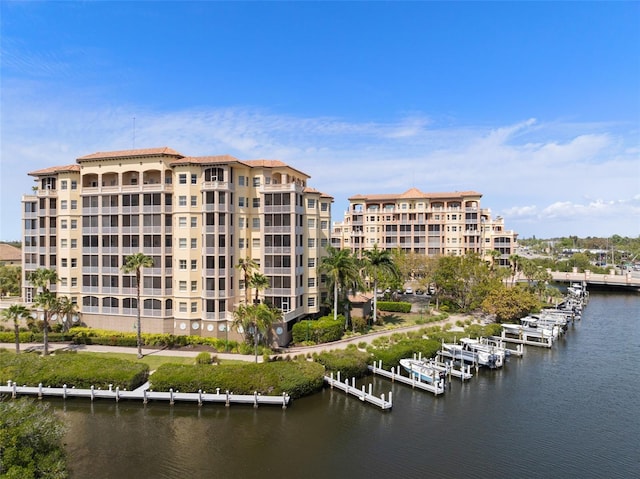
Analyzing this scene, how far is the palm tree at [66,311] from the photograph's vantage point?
56.7 meters

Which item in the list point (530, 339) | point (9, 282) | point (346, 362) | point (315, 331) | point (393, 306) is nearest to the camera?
point (346, 362)

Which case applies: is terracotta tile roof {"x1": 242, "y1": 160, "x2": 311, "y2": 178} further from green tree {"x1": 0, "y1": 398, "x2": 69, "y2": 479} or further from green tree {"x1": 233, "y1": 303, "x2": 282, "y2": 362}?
green tree {"x1": 0, "y1": 398, "x2": 69, "y2": 479}

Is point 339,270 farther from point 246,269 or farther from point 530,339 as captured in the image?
point 530,339

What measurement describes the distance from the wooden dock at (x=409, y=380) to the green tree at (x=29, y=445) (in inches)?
1230

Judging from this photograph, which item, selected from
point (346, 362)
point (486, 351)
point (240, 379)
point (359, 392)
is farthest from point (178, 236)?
point (486, 351)

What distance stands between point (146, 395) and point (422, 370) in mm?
28323

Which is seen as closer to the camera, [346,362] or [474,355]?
[346,362]

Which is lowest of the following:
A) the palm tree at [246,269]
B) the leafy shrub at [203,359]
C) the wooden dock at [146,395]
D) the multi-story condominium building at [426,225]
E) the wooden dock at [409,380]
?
the wooden dock at [409,380]

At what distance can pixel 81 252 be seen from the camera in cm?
5966

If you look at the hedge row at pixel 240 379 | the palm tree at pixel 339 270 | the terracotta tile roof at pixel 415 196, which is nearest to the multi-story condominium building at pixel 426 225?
the terracotta tile roof at pixel 415 196

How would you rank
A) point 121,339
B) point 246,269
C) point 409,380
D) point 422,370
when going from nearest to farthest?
point 409,380 → point 422,370 → point 246,269 → point 121,339

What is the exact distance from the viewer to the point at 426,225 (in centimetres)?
10381

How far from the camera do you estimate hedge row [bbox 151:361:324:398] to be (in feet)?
126

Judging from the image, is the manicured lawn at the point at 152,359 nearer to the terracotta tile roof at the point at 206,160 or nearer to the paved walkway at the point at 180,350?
the paved walkway at the point at 180,350
